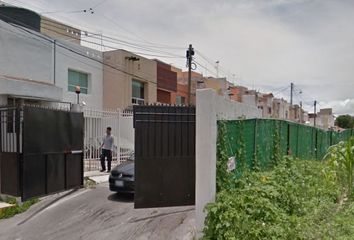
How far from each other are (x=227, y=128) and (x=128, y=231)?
2593 millimetres

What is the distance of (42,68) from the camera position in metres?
16.1

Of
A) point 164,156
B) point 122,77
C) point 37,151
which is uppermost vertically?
point 122,77

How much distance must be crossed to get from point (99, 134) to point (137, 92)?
12054 millimetres

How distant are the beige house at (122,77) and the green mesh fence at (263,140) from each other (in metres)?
13.2

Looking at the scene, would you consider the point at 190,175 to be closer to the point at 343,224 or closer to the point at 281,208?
the point at 281,208

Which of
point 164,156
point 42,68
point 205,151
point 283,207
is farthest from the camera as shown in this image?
point 42,68

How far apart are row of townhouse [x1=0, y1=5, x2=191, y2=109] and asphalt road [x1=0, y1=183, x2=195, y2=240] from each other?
6662mm

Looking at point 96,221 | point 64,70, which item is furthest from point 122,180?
point 64,70

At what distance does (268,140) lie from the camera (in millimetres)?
8125

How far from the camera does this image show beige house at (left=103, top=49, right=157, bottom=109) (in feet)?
73.3

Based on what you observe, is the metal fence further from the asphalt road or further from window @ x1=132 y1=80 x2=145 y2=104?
window @ x1=132 y1=80 x2=145 y2=104

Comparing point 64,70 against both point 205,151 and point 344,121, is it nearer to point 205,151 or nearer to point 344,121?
point 205,151

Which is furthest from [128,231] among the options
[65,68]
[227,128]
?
[65,68]

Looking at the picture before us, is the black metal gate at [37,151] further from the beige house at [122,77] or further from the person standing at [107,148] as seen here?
the beige house at [122,77]
